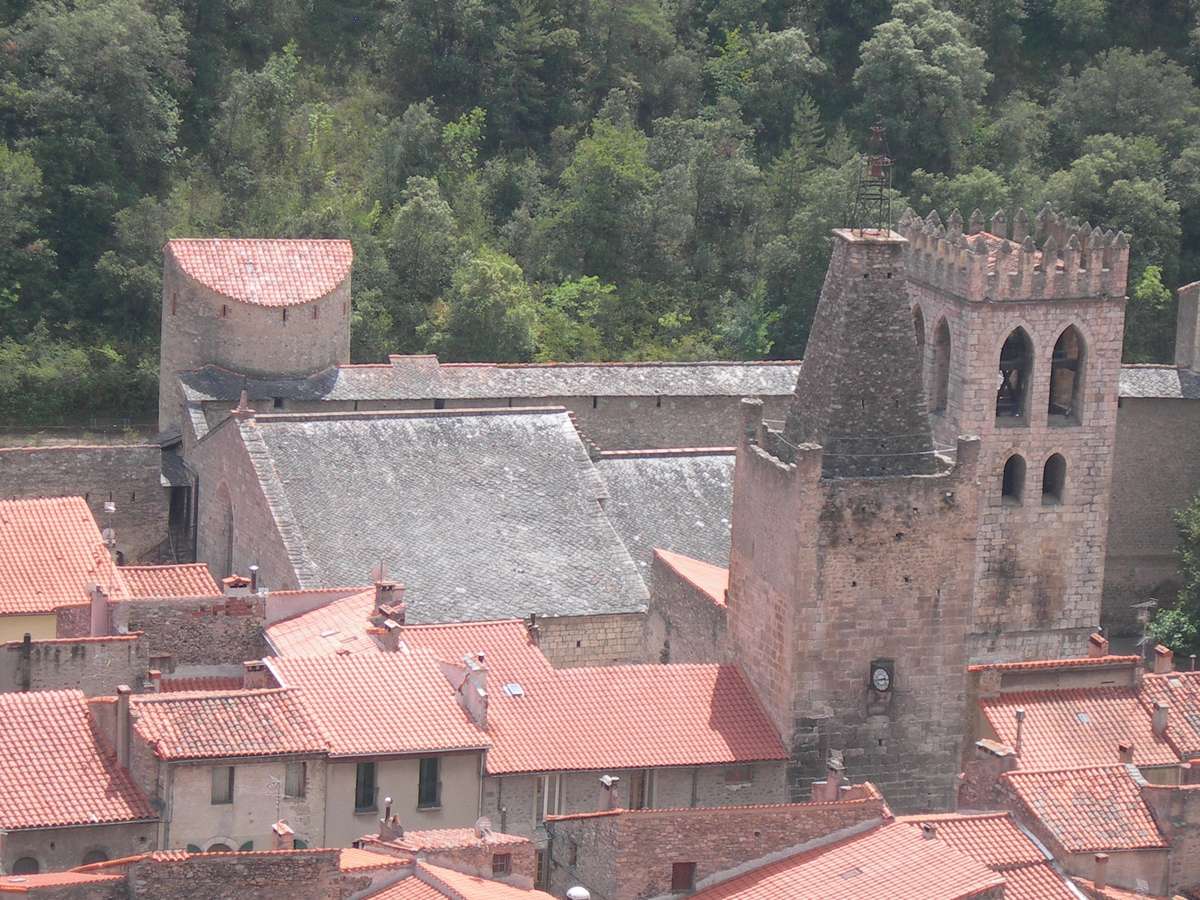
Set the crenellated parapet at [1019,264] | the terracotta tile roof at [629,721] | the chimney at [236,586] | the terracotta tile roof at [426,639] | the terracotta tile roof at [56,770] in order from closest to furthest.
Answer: the terracotta tile roof at [56,770], the terracotta tile roof at [629,721], the terracotta tile roof at [426,639], the chimney at [236,586], the crenellated parapet at [1019,264]

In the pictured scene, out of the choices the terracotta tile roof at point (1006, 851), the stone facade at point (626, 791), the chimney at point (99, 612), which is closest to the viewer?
the terracotta tile roof at point (1006, 851)

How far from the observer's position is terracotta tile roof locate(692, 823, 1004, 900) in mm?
41562

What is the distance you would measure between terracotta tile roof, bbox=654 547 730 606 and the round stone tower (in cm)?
1047

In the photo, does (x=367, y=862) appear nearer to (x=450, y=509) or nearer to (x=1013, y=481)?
(x=450, y=509)

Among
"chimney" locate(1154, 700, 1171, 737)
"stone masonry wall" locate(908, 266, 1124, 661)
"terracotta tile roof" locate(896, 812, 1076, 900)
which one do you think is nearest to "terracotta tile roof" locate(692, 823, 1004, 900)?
"terracotta tile roof" locate(896, 812, 1076, 900)

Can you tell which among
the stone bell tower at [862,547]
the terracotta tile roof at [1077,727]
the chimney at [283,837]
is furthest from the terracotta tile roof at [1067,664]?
the chimney at [283,837]

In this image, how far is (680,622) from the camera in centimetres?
5278

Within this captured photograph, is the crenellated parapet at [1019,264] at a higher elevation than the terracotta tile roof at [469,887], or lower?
higher

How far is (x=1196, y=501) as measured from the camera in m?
67.9

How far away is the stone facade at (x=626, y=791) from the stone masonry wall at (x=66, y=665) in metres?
6.43

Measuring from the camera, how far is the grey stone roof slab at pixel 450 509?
54.7 meters

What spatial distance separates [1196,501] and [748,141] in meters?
21.0

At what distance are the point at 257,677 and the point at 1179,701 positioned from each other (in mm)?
14734

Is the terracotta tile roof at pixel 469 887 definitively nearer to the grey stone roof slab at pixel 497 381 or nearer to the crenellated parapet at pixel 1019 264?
the grey stone roof slab at pixel 497 381
